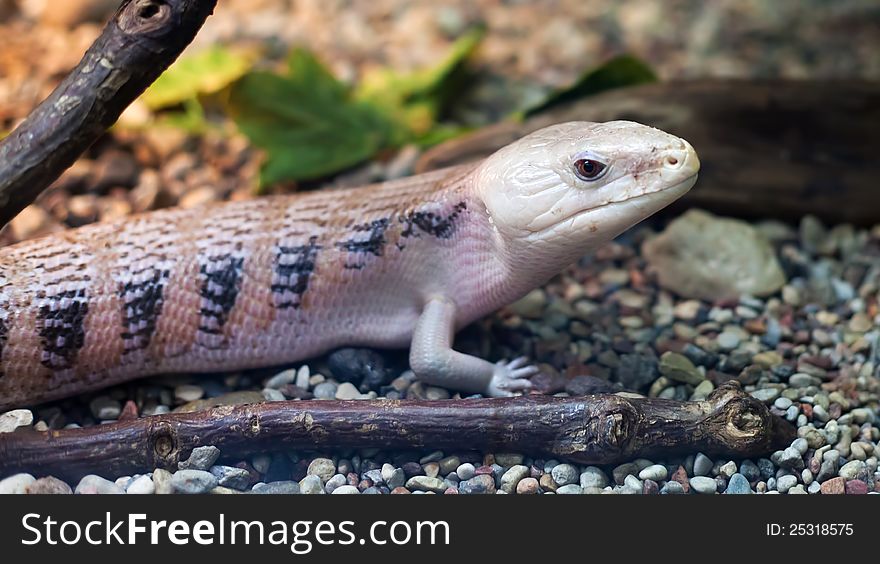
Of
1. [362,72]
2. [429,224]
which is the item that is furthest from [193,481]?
[362,72]

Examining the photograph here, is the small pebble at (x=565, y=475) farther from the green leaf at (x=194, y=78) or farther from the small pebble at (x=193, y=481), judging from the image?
the green leaf at (x=194, y=78)

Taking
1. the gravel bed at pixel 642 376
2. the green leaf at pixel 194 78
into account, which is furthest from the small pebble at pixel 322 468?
the green leaf at pixel 194 78

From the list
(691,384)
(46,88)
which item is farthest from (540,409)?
(46,88)

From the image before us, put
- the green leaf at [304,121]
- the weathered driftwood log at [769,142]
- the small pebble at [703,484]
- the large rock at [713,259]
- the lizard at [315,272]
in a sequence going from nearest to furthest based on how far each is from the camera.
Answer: the small pebble at [703,484], the lizard at [315,272], the large rock at [713,259], the weathered driftwood log at [769,142], the green leaf at [304,121]

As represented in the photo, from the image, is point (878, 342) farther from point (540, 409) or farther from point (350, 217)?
point (350, 217)

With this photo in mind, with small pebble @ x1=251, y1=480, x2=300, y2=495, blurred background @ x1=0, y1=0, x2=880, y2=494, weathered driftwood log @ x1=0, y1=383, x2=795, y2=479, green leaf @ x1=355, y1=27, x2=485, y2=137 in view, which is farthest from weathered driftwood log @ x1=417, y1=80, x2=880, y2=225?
small pebble @ x1=251, y1=480, x2=300, y2=495

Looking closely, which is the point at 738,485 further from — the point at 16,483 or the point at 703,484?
the point at 16,483
